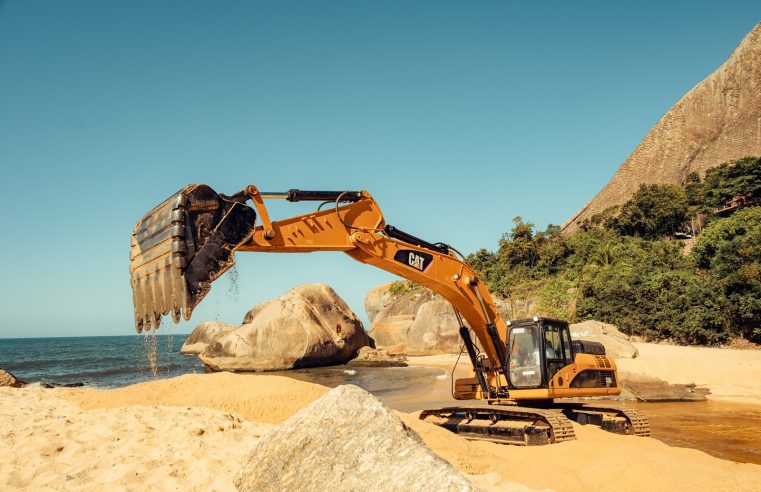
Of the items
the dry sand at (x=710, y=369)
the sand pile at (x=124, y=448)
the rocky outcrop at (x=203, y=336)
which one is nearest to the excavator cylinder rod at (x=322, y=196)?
the sand pile at (x=124, y=448)

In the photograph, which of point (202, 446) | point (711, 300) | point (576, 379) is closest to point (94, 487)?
point (202, 446)

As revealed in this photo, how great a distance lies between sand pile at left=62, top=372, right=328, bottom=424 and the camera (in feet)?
29.6

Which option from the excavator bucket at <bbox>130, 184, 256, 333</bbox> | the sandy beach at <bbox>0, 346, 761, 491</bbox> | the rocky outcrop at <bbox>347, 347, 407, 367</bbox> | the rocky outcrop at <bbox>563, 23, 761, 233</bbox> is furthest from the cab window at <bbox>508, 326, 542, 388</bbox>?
the rocky outcrop at <bbox>563, 23, 761, 233</bbox>

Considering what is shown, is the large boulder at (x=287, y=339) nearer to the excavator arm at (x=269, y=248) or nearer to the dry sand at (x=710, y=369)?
the dry sand at (x=710, y=369)

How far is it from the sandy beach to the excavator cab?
135 cm

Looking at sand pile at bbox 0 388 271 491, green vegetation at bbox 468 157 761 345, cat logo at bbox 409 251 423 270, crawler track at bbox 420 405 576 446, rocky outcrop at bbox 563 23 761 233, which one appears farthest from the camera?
rocky outcrop at bbox 563 23 761 233

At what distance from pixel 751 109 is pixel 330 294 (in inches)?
2371

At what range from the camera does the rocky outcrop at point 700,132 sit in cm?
6556

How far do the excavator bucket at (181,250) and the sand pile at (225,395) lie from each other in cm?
260

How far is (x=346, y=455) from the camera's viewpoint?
177 inches

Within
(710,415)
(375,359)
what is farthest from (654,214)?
(710,415)

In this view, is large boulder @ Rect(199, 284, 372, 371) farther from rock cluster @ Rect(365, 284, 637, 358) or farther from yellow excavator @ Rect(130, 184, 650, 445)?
yellow excavator @ Rect(130, 184, 650, 445)

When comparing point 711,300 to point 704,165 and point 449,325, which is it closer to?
point 449,325

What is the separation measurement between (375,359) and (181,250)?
2483 centimetres
